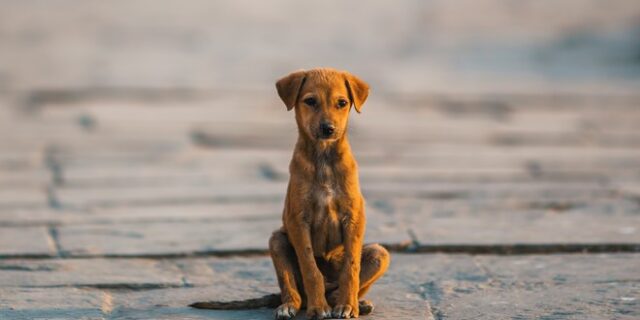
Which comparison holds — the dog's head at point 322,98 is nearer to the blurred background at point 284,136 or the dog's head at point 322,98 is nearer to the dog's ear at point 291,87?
the dog's ear at point 291,87

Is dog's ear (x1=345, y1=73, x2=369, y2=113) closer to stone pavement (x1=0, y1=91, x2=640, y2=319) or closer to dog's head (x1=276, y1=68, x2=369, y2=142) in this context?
dog's head (x1=276, y1=68, x2=369, y2=142)

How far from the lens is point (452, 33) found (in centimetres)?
1938

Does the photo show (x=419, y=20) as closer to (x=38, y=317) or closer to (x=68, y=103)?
(x=68, y=103)

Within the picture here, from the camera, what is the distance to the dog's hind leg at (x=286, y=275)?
17.6 feet

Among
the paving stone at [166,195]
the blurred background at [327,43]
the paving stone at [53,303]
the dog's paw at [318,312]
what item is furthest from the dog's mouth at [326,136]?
the blurred background at [327,43]

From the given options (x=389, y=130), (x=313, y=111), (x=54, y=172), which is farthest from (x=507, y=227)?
(x=389, y=130)

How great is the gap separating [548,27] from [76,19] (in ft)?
22.8

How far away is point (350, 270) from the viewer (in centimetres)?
531

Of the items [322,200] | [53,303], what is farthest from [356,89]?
[53,303]

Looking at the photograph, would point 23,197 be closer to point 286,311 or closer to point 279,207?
point 279,207

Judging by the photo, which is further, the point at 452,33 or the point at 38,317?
the point at 452,33

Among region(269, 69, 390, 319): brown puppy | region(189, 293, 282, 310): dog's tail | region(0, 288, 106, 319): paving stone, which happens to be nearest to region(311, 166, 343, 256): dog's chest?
region(269, 69, 390, 319): brown puppy

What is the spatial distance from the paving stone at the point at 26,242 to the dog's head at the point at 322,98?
2245mm

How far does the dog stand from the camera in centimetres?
530
